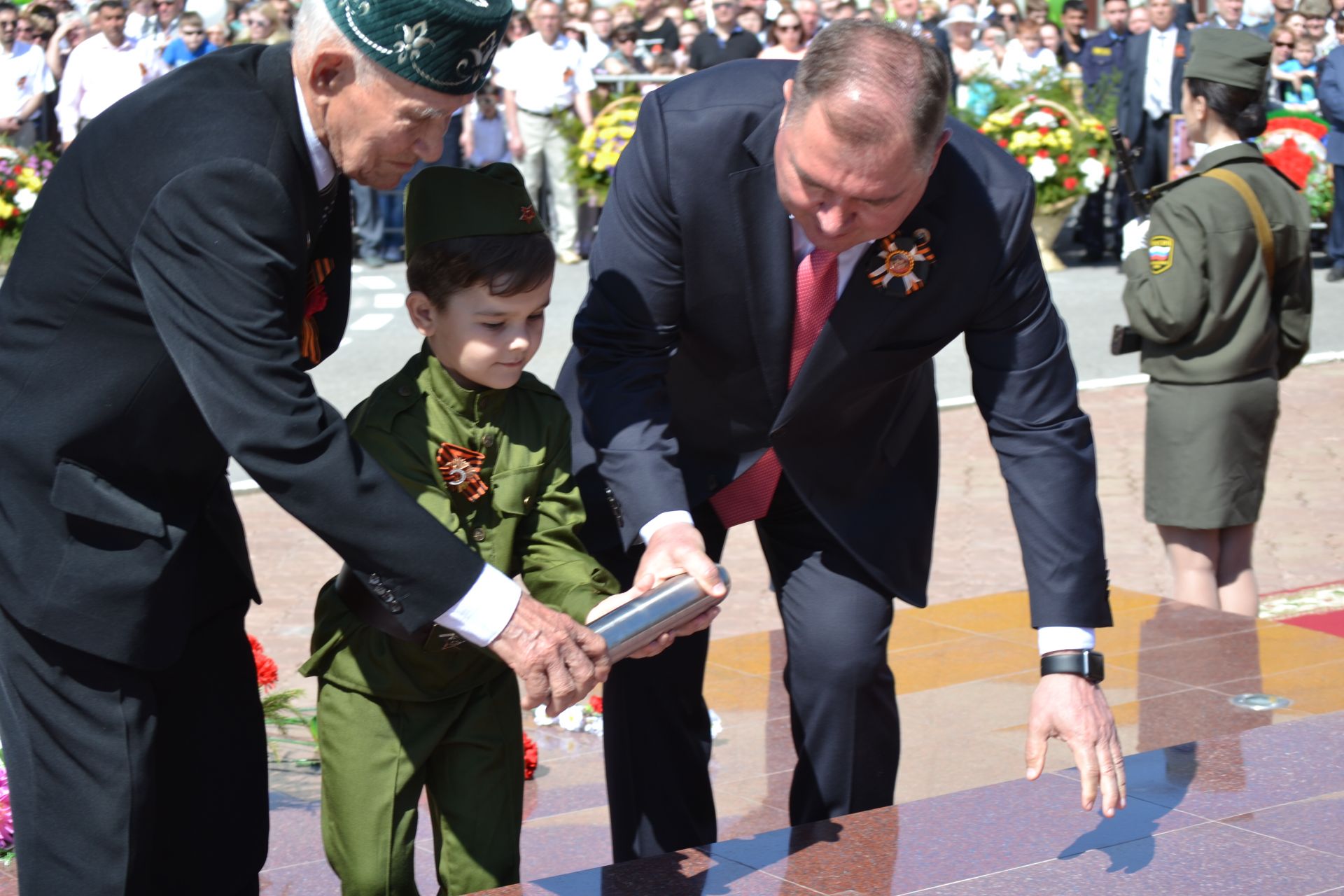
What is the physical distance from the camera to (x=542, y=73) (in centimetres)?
1416

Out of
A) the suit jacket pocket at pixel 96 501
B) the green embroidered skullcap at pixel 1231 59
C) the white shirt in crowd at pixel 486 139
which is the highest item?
the suit jacket pocket at pixel 96 501

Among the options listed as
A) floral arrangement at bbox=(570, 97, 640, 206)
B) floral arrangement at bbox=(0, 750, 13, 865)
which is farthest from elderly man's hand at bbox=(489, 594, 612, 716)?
floral arrangement at bbox=(570, 97, 640, 206)

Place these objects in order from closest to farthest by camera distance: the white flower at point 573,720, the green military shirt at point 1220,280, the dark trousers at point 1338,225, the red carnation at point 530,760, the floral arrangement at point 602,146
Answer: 1. the red carnation at point 530,760
2. the white flower at point 573,720
3. the green military shirt at point 1220,280
4. the dark trousers at point 1338,225
5. the floral arrangement at point 602,146

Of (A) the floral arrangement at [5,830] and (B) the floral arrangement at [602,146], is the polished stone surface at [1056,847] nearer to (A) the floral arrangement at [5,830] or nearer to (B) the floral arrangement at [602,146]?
(A) the floral arrangement at [5,830]

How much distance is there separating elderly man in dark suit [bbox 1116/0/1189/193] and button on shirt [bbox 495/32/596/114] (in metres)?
4.58

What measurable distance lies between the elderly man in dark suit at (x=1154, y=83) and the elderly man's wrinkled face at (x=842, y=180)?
11778mm

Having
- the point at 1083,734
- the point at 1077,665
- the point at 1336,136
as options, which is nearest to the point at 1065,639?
the point at 1077,665

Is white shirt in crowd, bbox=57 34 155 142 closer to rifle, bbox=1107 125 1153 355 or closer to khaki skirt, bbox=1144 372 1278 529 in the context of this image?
rifle, bbox=1107 125 1153 355

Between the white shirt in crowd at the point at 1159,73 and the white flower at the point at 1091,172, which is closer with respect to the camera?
the white flower at the point at 1091,172

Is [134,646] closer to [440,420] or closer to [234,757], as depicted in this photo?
[234,757]

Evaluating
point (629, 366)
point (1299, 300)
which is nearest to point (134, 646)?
point (629, 366)

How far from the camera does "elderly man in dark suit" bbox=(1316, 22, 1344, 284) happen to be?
1282 centimetres

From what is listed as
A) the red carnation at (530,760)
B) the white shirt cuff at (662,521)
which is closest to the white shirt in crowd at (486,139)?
the red carnation at (530,760)

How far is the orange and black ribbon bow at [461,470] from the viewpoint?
9.61 ft
